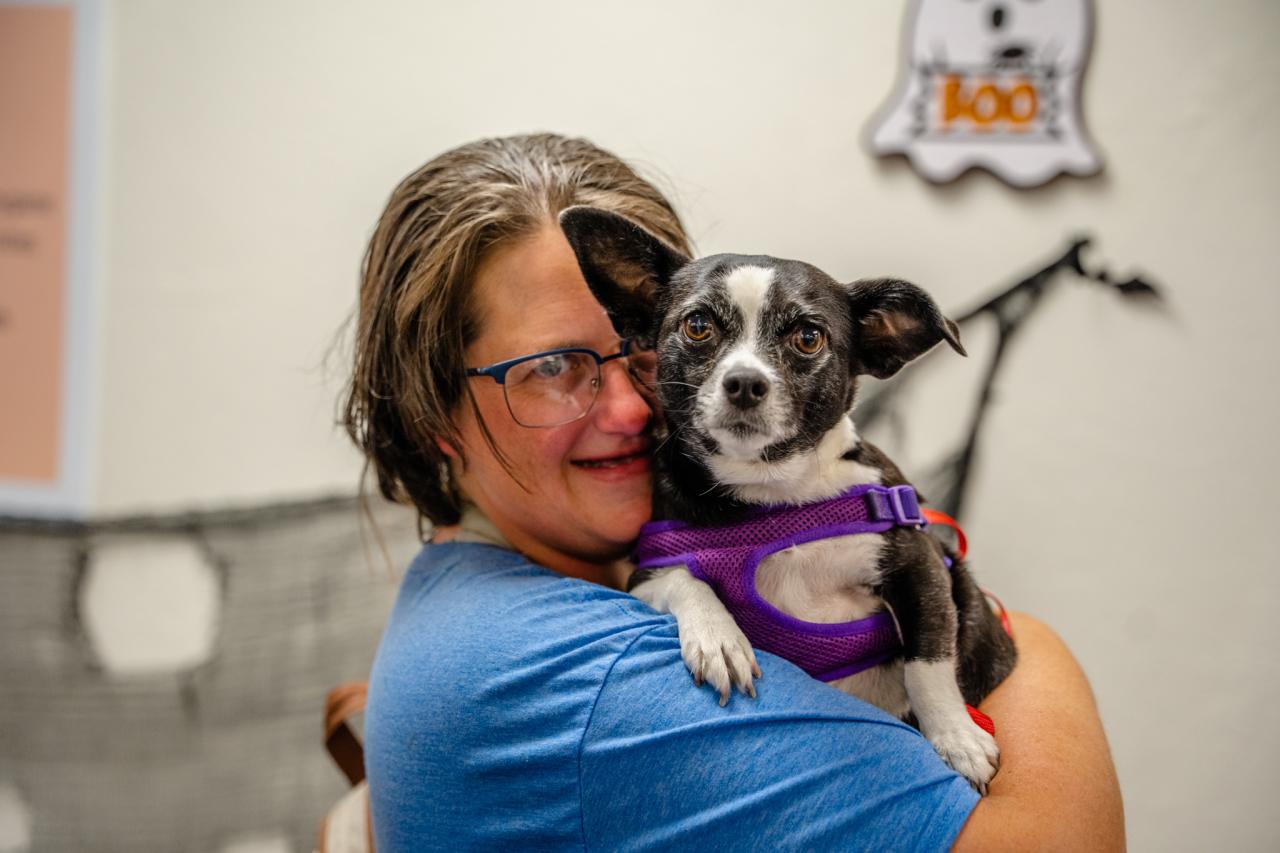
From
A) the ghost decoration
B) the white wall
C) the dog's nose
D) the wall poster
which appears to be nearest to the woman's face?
the dog's nose

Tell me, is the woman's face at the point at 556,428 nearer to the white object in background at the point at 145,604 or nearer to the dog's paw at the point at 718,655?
the dog's paw at the point at 718,655

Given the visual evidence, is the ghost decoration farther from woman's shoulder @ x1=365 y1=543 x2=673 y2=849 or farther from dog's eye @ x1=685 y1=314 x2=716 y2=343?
woman's shoulder @ x1=365 y1=543 x2=673 y2=849

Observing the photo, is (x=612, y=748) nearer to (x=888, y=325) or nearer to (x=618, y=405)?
(x=618, y=405)

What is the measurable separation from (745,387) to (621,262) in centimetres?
28

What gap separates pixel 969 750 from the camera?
1.10m

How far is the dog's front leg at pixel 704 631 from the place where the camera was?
1.01m

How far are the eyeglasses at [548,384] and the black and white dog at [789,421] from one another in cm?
8

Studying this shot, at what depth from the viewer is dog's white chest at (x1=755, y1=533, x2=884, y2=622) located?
1.24 metres

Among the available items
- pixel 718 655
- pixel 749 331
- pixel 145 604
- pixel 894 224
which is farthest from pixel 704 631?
pixel 145 604

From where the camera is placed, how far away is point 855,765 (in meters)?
0.93

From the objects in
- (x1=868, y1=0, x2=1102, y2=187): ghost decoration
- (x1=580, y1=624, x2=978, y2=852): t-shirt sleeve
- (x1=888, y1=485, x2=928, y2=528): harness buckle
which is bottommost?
(x1=580, y1=624, x2=978, y2=852): t-shirt sleeve

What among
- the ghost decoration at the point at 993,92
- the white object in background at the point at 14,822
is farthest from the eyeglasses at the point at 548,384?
the white object in background at the point at 14,822

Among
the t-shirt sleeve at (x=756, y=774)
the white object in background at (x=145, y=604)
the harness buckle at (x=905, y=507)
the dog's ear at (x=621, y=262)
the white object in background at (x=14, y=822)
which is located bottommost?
the white object in background at (x=14, y=822)

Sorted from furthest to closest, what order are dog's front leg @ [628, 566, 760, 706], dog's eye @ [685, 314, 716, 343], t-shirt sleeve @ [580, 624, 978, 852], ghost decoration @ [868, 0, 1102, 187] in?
ghost decoration @ [868, 0, 1102, 187]
dog's eye @ [685, 314, 716, 343]
dog's front leg @ [628, 566, 760, 706]
t-shirt sleeve @ [580, 624, 978, 852]
